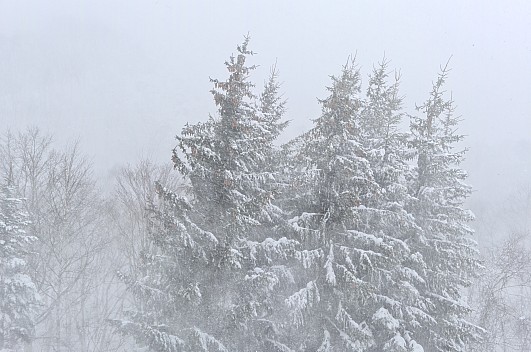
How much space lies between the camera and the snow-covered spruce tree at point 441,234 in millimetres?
13242

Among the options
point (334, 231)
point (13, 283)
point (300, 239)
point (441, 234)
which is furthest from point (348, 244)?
point (13, 283)

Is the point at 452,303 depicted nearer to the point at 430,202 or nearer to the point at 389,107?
the point at 430,202

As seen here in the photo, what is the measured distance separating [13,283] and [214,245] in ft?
24.7

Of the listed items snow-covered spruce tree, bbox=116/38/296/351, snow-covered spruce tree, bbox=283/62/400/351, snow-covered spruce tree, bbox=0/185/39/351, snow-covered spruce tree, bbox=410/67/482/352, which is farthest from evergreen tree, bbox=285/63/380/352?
snow-covered spruce tree, bbox=0/185/39/351

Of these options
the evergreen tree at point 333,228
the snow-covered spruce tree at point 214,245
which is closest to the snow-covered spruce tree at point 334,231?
the evergreen tree at point 333,228

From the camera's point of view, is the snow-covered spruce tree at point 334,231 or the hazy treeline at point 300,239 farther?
the snow-covered spruce tree at point 334,231

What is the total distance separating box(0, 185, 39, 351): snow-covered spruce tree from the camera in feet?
46.0

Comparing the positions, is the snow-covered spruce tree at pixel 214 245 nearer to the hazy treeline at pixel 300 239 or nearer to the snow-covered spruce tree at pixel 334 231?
the hazy treeline at pixel 300 239

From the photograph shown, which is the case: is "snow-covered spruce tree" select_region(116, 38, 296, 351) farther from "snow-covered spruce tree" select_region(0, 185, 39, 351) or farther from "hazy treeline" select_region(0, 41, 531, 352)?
"snow-covered spruce tree" select_region(0, 185, 39, 351)

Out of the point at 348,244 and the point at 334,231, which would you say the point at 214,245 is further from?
the point at 348,244

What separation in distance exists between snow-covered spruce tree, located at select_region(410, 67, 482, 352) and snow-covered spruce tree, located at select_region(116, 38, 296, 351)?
4731 mm

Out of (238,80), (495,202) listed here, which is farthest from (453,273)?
(495,202)

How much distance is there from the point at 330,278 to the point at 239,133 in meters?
4.18

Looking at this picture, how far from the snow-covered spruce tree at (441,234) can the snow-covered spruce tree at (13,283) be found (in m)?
12.1
